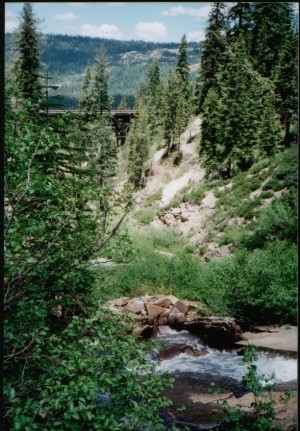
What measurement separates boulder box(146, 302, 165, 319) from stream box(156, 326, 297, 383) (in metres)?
0.85

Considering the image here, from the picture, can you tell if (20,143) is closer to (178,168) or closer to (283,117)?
(283,117)

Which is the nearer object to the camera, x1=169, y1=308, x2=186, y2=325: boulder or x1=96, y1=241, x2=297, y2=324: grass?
x1=96, y1=241, x2=297, y2=324: grass

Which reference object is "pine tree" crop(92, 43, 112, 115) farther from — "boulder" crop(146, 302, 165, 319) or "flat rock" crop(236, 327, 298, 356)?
"flat rock" crop(236, 327, 298, 356)

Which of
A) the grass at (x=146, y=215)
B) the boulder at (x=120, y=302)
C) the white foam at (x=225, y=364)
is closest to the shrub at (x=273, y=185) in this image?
the grass at (x=146, y=215)

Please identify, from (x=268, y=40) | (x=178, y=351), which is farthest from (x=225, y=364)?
(x=268, y=40)

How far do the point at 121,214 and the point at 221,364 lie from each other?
11684mm

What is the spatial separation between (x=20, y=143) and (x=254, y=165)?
73.8ft

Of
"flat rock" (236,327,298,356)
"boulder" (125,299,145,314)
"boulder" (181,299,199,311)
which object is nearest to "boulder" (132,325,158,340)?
"boulder" (125,299,145,314)

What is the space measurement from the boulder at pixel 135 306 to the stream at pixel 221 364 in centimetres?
120

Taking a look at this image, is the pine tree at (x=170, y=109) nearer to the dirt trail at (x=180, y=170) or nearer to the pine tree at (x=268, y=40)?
the dirt trail at (x=180, y=170)

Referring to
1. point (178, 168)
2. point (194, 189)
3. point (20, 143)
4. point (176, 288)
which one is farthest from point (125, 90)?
point (20, 143)

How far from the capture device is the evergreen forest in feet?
10.2

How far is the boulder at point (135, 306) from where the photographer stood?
13066 mm

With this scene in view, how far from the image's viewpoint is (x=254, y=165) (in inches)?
969
